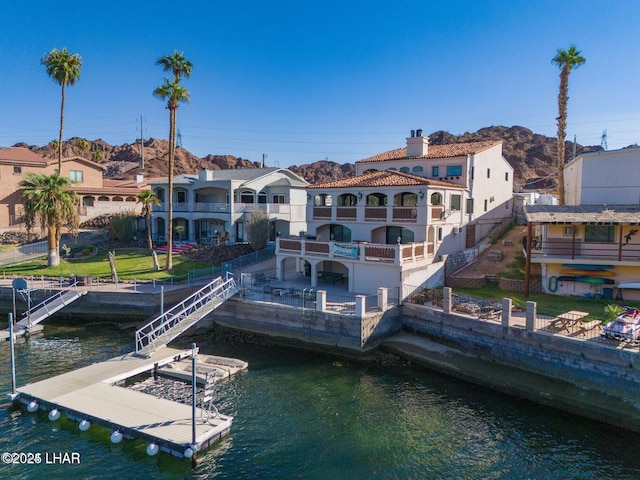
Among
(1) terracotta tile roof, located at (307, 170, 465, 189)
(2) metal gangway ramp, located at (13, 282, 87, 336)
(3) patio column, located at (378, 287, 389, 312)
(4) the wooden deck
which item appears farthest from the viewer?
(1) terracotta tile roof, located at (307, 170, 465, 189)

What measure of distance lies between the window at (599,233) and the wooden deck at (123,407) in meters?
23.8

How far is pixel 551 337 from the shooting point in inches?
787

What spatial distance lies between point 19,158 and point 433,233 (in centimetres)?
4929

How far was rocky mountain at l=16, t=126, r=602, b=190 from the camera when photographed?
86.9 meters

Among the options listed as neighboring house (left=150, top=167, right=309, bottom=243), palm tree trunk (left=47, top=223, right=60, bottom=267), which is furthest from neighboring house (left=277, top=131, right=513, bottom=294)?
palm tree trunk (left=47, top=223, right=60, bottom=267)

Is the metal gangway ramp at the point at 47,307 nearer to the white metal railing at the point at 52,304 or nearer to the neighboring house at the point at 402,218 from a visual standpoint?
the white metal railing at the point at 52,304

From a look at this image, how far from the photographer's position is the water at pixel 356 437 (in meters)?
14.4

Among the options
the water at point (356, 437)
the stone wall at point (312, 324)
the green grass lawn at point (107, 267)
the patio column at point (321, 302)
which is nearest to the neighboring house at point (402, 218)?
the stone wall at point (312, 324)

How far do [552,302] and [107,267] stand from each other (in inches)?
1301

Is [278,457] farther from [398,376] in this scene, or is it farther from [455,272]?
[455,272]

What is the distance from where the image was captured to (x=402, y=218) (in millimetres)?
31578

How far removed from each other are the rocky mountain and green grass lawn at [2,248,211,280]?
158 feet

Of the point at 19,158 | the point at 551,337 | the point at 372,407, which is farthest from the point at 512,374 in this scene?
the point at 19,158

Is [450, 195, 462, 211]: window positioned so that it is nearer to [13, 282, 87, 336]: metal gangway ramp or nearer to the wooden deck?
the wooden deck
